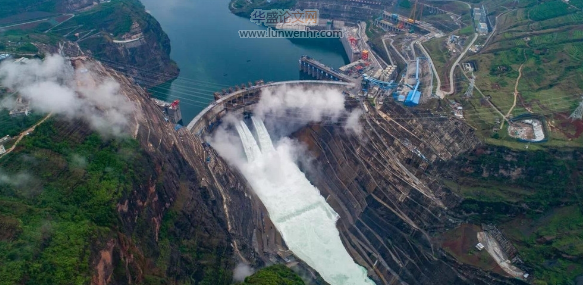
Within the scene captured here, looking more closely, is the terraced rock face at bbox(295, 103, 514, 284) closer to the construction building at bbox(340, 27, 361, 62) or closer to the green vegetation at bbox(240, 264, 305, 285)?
the green vegetation at bbox(240, 264, 305, 285)

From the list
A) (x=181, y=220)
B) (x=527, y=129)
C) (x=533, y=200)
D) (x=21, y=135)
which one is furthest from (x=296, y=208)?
(x=21, y=135)

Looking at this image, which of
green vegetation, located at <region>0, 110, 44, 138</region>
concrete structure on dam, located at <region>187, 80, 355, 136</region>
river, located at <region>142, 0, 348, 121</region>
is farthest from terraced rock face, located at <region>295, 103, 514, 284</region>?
green vegetation, located at <region>0, 110, 44, 138</region>

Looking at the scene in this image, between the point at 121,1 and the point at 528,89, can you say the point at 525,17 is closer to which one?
the point at 528,89

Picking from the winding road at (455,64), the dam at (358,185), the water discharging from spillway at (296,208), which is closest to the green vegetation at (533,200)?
the dam at (358,185)

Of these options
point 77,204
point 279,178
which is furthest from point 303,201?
point 77,204

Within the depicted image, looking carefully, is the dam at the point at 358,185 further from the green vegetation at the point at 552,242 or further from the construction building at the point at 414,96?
the green vegetation at the point at 552,242

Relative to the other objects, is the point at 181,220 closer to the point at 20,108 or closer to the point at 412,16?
the point at 20,108
